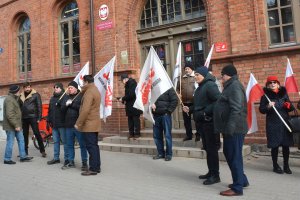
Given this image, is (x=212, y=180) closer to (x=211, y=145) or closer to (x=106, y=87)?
(x=211, y=145)

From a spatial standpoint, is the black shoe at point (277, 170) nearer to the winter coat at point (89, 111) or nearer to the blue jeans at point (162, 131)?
the blue jeans at point (162, 131)

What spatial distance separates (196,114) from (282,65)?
3239 millimetres

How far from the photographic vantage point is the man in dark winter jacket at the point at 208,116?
4.96 m

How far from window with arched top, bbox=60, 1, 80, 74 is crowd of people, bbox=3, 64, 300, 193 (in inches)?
153

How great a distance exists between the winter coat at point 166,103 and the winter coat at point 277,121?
1901mm

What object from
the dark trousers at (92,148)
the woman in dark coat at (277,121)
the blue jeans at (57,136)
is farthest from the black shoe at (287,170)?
the blue jeans at (57,136)

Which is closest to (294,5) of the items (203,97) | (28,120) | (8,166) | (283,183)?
(203,97)

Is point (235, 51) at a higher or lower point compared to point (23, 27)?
lower

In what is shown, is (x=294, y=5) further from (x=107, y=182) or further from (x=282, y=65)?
(x=107, y=182)

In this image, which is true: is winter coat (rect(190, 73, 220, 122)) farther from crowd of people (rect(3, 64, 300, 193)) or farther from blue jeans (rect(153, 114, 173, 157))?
blue jeans (rect(153, 114, 173, 157))

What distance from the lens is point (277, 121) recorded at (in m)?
5.62

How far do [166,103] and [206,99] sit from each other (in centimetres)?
187

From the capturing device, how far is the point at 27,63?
518 inches

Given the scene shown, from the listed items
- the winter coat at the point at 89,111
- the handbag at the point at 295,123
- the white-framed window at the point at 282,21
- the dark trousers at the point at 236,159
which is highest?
the white-framed window at the point at 282,21
